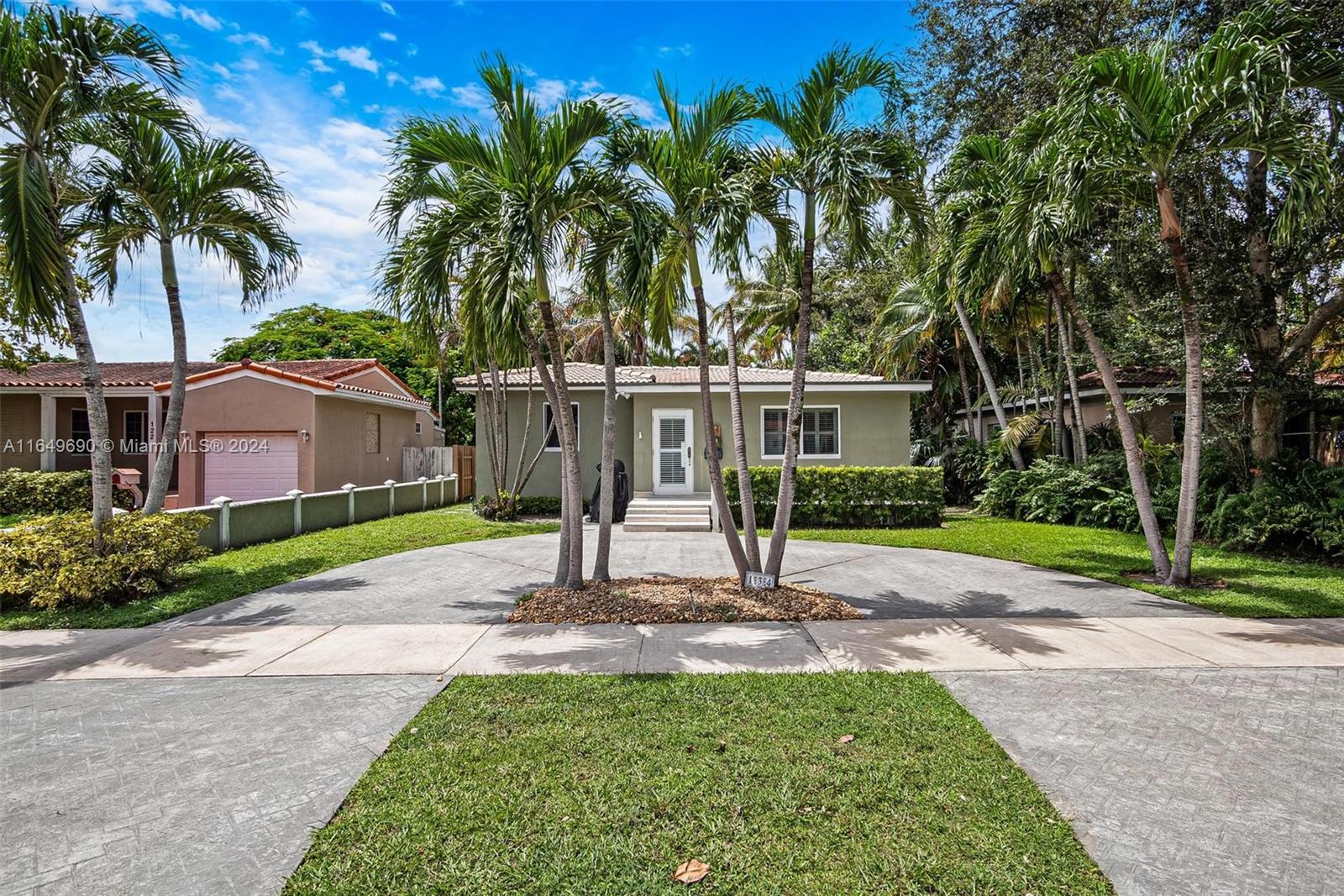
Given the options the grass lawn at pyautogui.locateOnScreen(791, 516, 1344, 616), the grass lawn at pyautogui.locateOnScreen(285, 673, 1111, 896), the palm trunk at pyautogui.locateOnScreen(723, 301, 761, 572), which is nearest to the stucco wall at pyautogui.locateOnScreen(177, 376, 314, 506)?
the grass lawn at pyautogui.locateOnScreen(791, 516, 1344, 616)

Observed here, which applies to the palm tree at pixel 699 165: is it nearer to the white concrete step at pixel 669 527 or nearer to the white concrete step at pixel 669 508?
the white concrete step at pixel 669 527

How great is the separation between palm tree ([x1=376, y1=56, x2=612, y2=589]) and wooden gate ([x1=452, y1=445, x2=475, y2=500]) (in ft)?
45.7

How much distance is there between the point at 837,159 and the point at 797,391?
235 cm

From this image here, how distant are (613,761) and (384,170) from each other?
252 inches

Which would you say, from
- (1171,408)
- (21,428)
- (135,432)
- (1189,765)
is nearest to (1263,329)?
(1171,408)

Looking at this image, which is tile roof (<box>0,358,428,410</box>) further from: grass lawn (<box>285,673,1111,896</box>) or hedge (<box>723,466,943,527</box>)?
grass lawn (<box>285,673,1111,896</box>)

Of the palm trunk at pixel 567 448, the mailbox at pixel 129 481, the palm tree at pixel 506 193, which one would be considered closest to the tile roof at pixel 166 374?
the mailbox at pixel 129 481

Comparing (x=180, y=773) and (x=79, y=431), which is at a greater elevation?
(x=79, y=431)

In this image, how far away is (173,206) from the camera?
8.14 meters

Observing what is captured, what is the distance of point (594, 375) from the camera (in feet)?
55.8

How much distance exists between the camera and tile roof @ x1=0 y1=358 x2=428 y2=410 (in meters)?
15.1

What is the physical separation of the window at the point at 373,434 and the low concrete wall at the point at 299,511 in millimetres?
1851

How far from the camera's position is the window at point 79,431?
18000 mm

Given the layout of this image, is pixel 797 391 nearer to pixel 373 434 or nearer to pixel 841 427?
pixel 841 427
